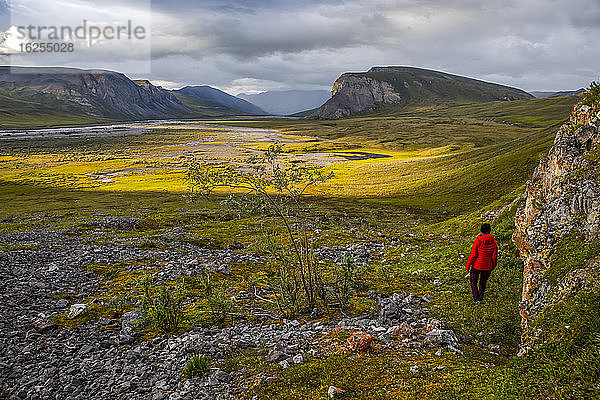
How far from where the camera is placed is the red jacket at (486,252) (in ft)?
47.5

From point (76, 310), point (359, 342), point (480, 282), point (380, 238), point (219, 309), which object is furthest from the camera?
point (380, 238)

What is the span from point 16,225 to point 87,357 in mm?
44148

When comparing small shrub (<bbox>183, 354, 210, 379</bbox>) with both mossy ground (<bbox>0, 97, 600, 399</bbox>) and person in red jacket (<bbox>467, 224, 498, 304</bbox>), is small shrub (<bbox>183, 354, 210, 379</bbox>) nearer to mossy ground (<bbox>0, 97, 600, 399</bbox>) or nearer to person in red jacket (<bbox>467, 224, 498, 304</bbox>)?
mossy ground (<bbox>0, 97, 600, 399</bbox>)

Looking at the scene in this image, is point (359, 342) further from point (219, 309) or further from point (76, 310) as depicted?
point (76, 310)

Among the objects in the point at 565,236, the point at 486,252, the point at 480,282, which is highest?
the point at 565,236

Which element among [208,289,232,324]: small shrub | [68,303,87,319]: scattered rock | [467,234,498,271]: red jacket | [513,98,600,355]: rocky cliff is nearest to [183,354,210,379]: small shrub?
[208,289,232,324]: small shrub

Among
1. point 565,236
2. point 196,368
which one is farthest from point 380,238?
point 196,368

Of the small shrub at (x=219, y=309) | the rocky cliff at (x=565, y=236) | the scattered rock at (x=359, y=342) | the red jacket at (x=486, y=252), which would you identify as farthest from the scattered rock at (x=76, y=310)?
the red jacket at (x=486, y=252)

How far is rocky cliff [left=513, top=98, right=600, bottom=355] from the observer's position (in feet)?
30.1

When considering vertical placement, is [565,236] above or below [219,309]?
above

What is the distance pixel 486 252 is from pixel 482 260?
37cm

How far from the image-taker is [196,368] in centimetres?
1111

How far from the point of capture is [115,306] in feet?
57.5

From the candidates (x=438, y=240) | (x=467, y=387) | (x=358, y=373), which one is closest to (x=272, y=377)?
(x=358, y=373)
